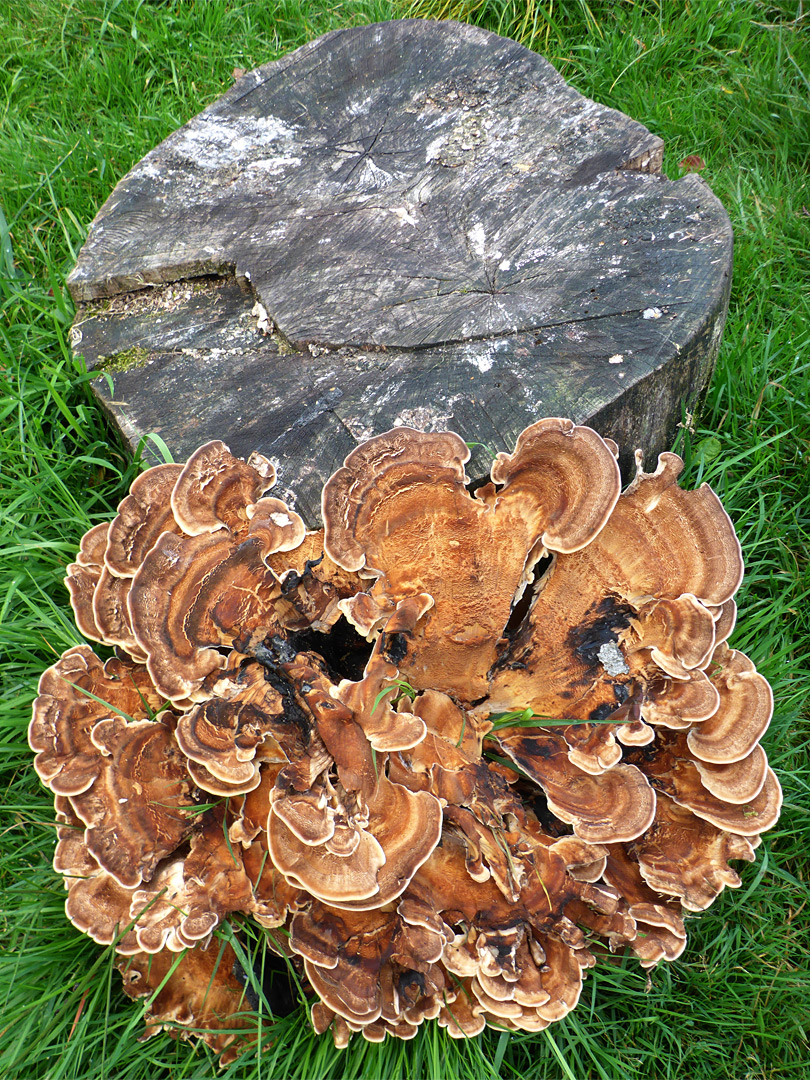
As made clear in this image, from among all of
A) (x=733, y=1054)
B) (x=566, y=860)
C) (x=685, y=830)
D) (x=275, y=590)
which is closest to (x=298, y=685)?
(x=275, y=590)

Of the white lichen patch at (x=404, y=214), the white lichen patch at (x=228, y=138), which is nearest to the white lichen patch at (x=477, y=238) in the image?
the white lichen patch at (x=404, y=214)

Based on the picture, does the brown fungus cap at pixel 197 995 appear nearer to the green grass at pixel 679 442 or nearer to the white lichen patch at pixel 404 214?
the green grass at pixel 679 442

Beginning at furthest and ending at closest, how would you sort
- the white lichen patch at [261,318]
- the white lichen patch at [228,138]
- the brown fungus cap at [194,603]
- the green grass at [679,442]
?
the white lichen patch at [228,138] < the white lichen patch at [261,318] < the green grass at [679,442] < the brown fungus cap at [194,603]

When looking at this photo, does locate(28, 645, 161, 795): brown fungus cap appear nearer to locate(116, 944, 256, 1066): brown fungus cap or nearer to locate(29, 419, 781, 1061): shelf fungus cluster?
locate(29, 419, 781, 1061): shelf fungus cluster

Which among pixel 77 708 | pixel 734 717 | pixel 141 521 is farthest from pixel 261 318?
pixel 734 717

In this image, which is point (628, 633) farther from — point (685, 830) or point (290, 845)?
point (290, 845)
